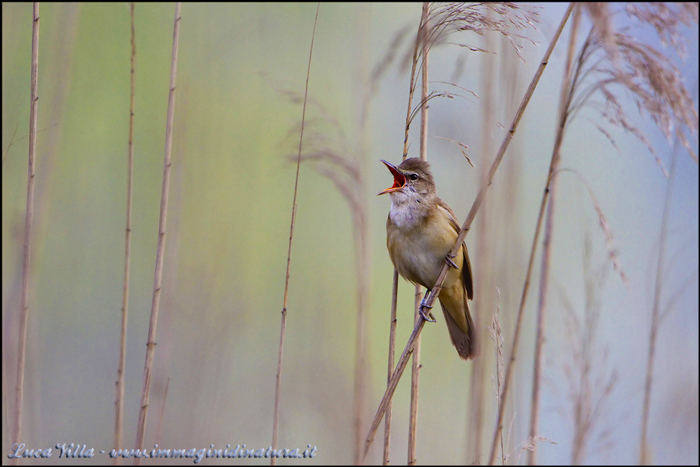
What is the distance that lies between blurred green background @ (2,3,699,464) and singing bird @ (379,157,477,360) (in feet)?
0.82

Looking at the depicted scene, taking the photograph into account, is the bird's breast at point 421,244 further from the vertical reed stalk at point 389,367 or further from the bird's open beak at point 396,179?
the vertical reed stalk at point 389,367

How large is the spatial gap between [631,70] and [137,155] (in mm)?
4540

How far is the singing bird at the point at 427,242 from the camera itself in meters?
2.70

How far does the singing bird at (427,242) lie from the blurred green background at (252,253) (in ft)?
0.82

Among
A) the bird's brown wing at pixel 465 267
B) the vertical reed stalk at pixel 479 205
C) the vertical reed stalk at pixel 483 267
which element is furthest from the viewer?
the bird's brown wing at pixel 465 267

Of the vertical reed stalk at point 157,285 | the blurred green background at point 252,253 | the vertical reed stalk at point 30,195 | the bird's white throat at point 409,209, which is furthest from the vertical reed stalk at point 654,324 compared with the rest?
the vertical reed stalk at point 30,195

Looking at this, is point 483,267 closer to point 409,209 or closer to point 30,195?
point 409,209

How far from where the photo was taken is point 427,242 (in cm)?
270

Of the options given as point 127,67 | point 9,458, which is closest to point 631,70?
point 9,458

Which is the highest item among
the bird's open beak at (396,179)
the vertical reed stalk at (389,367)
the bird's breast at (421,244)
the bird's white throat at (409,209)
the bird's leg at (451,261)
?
the bird's open beak at (396,179)

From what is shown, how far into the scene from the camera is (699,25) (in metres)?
1.87

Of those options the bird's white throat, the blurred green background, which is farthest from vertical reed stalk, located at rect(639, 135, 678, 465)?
the bird's white throat

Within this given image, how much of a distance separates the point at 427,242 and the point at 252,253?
118 inches

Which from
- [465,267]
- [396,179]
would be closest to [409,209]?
[396,179]
